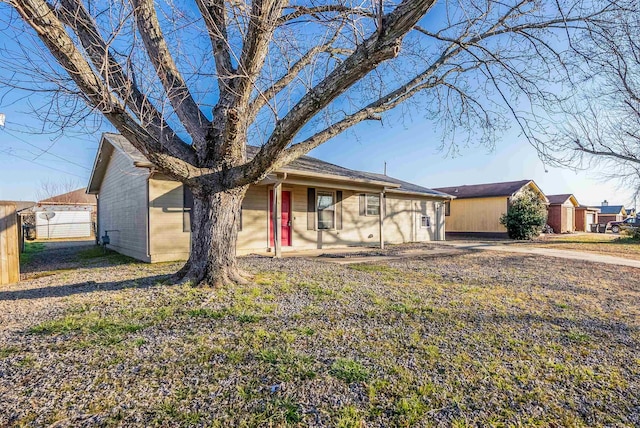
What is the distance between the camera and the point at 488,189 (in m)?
22.0

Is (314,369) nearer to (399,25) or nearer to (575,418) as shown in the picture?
(575,418)

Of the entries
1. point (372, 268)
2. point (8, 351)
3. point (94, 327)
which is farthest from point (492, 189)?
point (8, 351)

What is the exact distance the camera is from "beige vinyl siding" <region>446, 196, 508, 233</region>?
20.5m

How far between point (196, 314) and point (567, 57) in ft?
27.3

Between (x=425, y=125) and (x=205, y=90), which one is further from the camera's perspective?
(x=425, y=125)

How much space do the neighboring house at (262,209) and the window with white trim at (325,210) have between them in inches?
1.5

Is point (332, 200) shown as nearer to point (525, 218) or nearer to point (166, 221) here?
point (166, 221)

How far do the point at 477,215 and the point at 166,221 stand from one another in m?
20.2

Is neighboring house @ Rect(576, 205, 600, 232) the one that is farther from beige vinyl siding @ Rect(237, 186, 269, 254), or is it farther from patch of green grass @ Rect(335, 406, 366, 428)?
patch of green grass @ Rect(335, 406, 366, 428)

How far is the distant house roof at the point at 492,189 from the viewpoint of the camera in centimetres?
2047

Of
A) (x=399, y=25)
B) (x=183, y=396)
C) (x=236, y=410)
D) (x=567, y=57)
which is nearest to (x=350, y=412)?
(x=236, y=410)

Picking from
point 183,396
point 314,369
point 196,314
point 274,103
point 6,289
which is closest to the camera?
point 183,396

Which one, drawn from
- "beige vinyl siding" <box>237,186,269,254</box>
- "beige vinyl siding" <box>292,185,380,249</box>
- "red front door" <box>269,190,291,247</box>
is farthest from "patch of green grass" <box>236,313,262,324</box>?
"beige vinyl siding" <box>292,185,380,249</box>

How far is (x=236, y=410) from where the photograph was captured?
2.04 m
